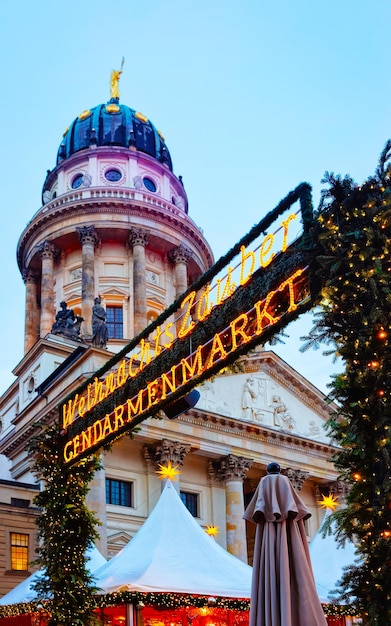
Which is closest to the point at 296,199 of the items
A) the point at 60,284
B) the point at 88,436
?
the point at 88,436

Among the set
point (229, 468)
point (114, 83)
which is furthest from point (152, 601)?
point (114, 83)

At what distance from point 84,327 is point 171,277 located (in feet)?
28.5

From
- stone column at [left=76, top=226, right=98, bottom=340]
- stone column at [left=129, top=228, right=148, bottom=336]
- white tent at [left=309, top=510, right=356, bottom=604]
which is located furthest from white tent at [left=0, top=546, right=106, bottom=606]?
stone column at [left=129, top=228, right=148, bottom=336]

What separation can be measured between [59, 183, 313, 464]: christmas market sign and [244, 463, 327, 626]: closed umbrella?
102 inches

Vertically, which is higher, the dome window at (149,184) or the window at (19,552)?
the dome window at (149,184)

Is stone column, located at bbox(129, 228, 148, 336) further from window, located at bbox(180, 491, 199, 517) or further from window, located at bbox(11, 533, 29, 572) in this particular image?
window, located at bbox(11, 533, 29, 572)

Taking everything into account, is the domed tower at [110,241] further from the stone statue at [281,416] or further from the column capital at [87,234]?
the stone statue at [281,416]

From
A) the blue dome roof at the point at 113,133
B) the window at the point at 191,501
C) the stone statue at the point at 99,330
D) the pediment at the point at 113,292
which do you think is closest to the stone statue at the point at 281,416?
the window at the point at 191,501

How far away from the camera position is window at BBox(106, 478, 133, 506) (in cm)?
3074

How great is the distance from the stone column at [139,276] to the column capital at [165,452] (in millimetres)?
13072

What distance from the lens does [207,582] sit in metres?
16.6

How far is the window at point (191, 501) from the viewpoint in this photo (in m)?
32.9

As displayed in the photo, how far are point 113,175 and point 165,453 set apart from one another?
2508cm

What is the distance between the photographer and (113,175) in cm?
5084
